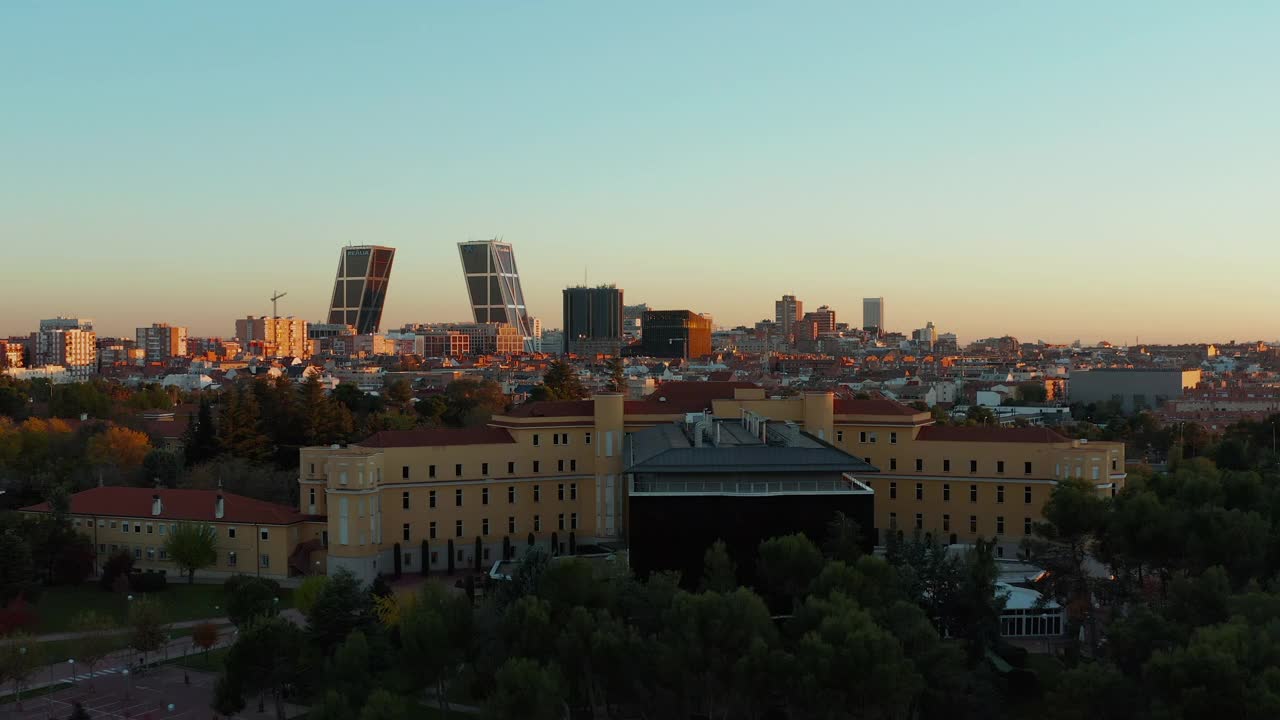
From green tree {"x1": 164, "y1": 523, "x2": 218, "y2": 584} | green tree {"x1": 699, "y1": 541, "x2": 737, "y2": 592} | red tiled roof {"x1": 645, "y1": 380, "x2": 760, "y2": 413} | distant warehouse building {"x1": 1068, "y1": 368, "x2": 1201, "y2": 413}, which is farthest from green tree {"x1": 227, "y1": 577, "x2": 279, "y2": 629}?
distant warehouse building {"x1": 1068, "y1": 368, "x2": 1201, "y2": 413}

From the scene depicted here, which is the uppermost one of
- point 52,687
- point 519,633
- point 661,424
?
point 661,424

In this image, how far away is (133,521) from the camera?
41719mm

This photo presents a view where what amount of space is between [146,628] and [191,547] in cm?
932

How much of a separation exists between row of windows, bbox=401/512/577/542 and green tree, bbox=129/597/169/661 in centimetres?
1091

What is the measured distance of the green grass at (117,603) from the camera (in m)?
35.5

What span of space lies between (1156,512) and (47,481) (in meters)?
43.2

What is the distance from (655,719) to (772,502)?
9.64 m

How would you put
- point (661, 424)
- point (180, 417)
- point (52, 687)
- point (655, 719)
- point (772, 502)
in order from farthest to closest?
point (180, 417) < point (661, 424) < point (772, 502) < point (52, 687) < point (655, 719)

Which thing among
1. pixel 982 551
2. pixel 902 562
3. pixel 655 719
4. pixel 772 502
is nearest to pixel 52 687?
pixel 655 719

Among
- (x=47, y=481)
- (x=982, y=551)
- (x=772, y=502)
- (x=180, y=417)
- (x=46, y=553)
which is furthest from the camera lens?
(x=180, y=417)

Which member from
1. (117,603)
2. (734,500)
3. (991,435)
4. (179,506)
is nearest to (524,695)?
(734,500)

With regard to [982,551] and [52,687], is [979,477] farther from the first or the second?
[52,687]

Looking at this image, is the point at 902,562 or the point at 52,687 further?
the point at 902,562

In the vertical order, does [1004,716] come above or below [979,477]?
below
